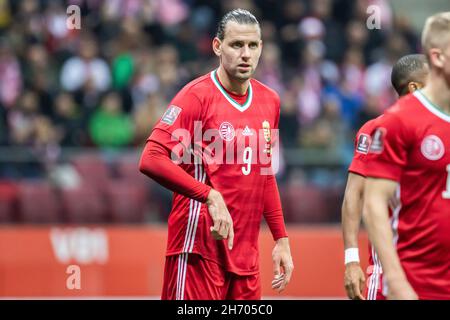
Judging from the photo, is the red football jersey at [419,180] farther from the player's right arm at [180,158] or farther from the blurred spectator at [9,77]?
the blurred spectator at [9,77]

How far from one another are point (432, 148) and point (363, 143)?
1418 millimetres

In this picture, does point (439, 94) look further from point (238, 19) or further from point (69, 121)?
point (69, 121)

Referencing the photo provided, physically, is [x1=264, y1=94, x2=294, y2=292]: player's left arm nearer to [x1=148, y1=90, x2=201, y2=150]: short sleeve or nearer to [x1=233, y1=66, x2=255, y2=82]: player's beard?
[x1=233, y1=66, x2=255, y2=82]: player's beard

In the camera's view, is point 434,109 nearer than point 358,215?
Yes

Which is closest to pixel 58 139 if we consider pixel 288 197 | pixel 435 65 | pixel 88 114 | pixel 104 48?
pixel 88 114

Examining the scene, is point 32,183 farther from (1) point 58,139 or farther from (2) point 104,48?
(2) point 104,48

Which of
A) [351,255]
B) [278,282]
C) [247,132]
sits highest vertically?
[247,132]

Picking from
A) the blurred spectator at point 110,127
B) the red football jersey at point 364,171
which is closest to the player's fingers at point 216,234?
the red football jersey at point 364,171

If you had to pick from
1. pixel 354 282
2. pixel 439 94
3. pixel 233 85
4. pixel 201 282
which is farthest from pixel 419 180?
pixel 233 85

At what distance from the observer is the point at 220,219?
21.0 ft

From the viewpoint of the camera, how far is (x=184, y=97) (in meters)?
7.06

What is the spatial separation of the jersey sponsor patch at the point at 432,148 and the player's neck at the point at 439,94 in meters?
0.18

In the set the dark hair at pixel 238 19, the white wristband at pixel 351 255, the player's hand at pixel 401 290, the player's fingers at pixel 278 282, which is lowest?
the player's fingers at pixel 278 282

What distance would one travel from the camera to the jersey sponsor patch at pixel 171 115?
6926 mm
